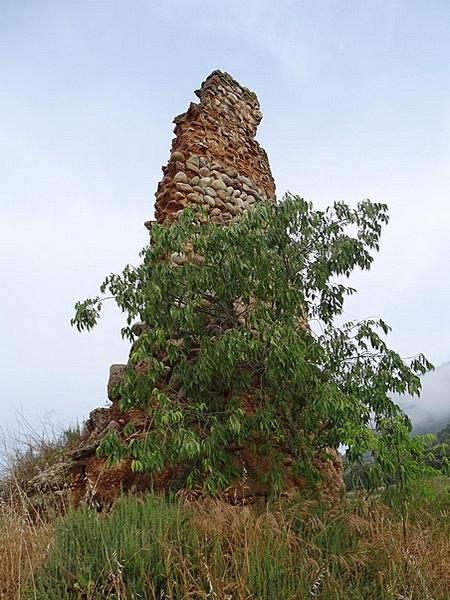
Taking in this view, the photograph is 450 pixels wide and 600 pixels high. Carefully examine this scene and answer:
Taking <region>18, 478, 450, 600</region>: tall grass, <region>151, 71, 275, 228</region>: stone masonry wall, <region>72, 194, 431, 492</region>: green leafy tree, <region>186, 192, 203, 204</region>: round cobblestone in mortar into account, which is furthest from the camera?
<region>151, 71, 275, 228</region>: stone masonry wall

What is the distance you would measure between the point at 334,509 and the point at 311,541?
26.0 inches

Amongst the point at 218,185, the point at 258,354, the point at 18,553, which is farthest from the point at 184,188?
the point at 18,553

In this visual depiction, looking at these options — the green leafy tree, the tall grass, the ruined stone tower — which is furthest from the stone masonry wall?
the tall grass

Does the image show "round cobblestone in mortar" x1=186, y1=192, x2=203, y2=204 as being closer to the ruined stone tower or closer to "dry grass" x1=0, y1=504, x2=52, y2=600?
the ruined stone tower

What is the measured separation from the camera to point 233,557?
290 centimetres

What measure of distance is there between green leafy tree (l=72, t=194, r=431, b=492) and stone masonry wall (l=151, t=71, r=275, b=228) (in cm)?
181

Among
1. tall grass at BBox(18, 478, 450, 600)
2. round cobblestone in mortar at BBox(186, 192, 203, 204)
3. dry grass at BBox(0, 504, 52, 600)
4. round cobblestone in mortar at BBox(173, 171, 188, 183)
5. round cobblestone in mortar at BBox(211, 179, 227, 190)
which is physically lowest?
tall grass at BBox(18, 478, 450, 600)

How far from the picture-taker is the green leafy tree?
420cm

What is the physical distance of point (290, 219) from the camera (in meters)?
4.77

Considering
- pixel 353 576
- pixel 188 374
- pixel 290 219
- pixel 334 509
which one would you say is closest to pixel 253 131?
pixel 290 219

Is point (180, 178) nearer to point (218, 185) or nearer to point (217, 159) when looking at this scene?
point (218, 185)

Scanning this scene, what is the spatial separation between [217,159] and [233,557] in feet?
16.9

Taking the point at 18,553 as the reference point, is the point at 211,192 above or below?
above

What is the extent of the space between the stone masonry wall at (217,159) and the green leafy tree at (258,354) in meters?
1.81
